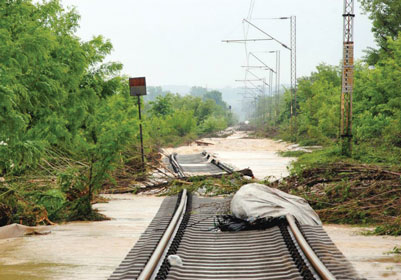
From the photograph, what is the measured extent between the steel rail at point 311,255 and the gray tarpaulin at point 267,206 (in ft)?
3.18

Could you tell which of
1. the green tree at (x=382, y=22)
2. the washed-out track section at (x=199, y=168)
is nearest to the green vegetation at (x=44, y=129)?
the washed-out track section at (x=199, y=168)

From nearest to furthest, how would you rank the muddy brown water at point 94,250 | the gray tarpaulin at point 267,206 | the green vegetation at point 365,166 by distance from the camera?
the muddy brown water at point 94,250 → the gray tarpaulin at point 267,206 → the green vegetation at point 365,166

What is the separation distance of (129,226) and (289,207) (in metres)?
2.96

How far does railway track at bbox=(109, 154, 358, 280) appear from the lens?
22.4 ft

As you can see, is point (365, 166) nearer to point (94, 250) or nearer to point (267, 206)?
point (267, 206)

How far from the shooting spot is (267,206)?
1052 centimetres

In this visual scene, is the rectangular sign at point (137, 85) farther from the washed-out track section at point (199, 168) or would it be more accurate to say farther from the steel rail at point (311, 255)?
the steel rail at point (311, 255)

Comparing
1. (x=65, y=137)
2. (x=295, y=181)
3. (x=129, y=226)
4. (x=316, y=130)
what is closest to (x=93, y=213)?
(x=129, y=226)

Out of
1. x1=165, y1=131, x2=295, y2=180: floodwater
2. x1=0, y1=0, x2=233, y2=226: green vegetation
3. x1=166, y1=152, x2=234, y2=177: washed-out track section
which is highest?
x1=0, y1=0, x2=233, y2=226: green vegetation

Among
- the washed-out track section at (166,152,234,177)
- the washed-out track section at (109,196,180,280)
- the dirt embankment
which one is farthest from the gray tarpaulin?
the washed-out track section at (166,152,234,177)

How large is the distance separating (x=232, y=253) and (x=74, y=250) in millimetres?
2296

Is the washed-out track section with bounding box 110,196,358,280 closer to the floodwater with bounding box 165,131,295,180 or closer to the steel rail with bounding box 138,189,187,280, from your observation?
the steel rail with bounding box 138,189,187,280

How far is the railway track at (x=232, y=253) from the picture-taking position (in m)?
6.83

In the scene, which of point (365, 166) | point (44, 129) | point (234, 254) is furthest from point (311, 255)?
point (44, 129)
